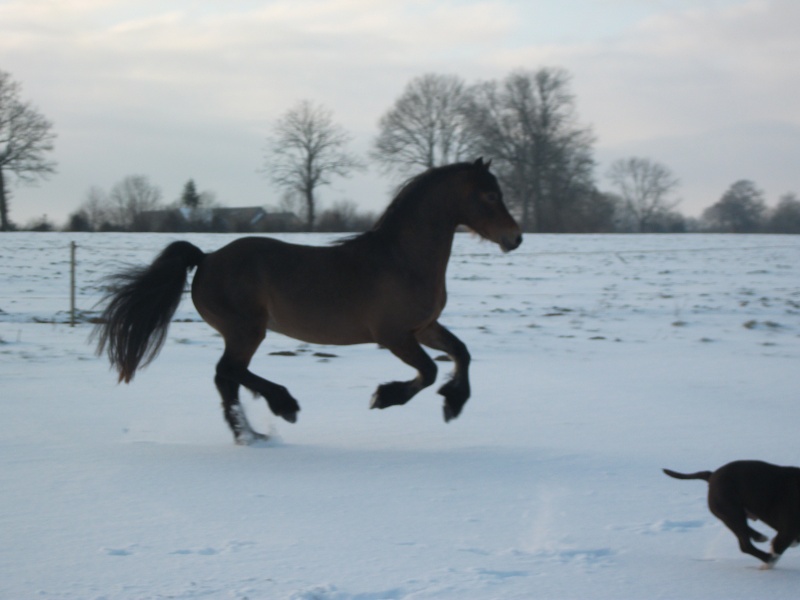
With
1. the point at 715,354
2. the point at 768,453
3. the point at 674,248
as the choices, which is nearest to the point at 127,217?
the point at 674,248

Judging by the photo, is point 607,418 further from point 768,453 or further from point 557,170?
point 557,170

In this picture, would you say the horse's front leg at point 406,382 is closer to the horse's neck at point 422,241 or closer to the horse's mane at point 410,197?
the horse's neck at point 422,241

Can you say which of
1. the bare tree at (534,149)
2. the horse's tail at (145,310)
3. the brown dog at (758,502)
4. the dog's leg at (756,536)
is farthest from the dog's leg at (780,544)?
the bare tree at (534,149)

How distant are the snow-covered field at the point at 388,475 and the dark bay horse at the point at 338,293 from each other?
1.06 feet

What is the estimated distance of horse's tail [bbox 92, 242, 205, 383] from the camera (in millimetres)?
5758

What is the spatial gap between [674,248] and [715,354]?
18.2m

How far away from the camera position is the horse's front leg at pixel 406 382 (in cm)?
546

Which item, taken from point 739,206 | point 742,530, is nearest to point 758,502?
point 742,530

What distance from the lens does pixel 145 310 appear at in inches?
228

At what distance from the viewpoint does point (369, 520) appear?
3.78m

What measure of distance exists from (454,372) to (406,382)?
367 mm

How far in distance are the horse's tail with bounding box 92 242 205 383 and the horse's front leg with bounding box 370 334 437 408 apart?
4.68ft

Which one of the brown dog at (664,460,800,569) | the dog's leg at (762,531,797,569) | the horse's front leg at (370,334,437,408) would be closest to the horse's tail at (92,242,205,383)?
the horse's front leg at (370,334,437,408)

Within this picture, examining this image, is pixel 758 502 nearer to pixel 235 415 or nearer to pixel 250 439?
pixel 250 439
